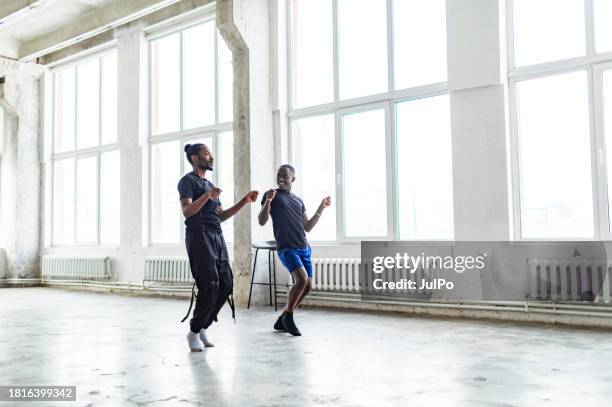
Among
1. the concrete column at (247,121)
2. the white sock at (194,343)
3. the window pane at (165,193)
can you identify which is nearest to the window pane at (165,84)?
the window pane at (165,193)

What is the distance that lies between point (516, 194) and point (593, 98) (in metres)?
1.13

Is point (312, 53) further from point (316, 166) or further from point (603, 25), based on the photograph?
point (603, 25)

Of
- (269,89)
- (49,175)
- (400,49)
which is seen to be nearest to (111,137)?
(49,175)

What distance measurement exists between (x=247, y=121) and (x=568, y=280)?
4095 mm

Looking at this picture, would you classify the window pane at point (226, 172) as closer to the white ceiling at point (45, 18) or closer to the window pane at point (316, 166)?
the window pane at point (316, 166)

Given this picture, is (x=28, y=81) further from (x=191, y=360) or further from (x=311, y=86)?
(x=191, y=360)

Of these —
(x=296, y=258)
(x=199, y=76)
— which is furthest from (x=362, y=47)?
(x=296, y=258)

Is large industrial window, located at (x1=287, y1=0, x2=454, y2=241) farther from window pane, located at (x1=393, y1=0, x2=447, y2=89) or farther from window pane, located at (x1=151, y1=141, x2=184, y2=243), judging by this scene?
window pane, located at (x1=151, y1=141, x2=184, y2=243)

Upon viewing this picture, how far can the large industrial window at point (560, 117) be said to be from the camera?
5.25 m

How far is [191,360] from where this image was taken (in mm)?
3812

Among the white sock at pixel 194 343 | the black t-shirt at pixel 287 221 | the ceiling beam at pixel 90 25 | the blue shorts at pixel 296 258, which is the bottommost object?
the white sock at pixel 194 343

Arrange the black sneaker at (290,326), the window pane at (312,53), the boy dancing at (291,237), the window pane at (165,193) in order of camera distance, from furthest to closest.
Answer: the window pane at (165,193), the window pane at (312,53), the black sneaker at (290,326), the boy dancing at (291,237)

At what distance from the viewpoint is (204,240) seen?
3.93 meters

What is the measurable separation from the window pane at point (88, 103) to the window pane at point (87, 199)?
393mm
